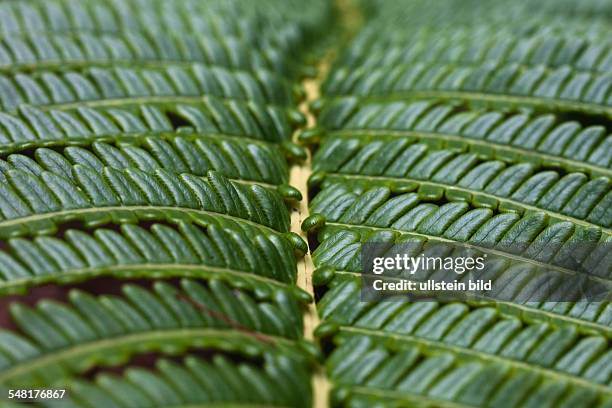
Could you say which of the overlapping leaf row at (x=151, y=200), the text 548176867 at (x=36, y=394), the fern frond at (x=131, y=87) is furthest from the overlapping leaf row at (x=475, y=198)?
the text 548176867 at (x=36, y=394)

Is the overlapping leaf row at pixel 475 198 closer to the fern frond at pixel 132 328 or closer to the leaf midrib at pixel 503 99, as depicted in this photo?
the leaf midrib at pixel 503 99

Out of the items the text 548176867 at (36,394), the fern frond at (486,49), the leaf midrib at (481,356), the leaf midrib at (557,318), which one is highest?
the fern frond at (486,49)

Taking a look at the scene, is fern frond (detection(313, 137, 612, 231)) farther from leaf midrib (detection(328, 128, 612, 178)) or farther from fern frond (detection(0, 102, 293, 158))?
fern frond (detection(0, 102, 293, 158))

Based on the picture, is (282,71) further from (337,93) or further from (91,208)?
(91,208)

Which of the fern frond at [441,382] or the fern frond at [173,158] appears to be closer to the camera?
the fern frond at [441,382]

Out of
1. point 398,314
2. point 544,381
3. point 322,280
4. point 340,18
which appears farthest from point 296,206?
point 340,18

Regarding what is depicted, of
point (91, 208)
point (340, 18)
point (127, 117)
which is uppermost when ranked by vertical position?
point (340, 18)

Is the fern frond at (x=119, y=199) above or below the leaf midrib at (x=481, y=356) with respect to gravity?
above

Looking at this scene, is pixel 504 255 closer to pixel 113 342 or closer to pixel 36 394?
pixel 113 342
